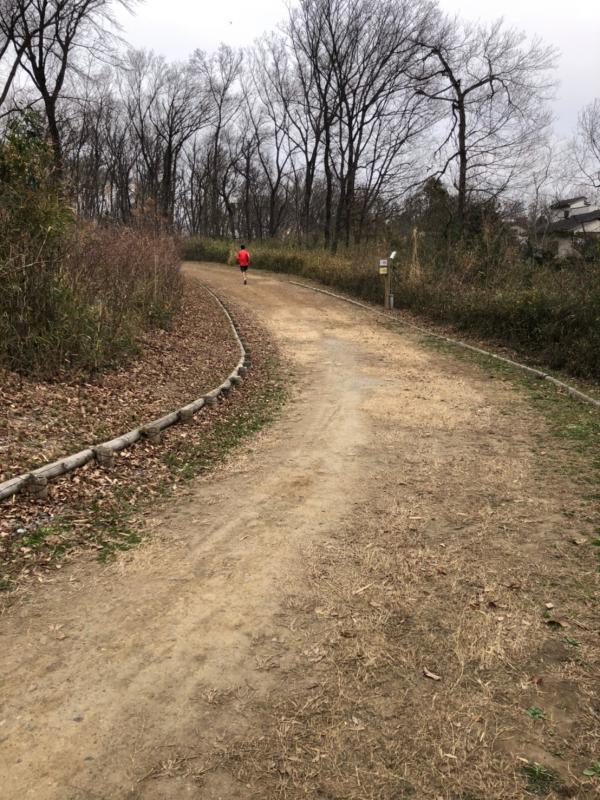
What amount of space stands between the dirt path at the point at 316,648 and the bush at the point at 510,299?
6.36 metres

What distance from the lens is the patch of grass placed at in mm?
2240

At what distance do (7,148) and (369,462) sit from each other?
7444 mm

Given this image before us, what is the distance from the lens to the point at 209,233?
51.6m

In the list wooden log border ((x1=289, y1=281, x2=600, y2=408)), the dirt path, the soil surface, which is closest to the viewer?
the dirt path

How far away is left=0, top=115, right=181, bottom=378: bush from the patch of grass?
6.78m

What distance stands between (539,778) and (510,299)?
12461 millimetres

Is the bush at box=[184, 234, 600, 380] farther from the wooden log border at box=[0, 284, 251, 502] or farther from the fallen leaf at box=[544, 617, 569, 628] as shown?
the fallen leaf at box=[544, 617, 569, 628]

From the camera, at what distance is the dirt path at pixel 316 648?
235 centimetres

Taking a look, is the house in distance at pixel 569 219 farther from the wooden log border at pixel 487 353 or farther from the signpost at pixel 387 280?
the wooden log border at pixel 487 353

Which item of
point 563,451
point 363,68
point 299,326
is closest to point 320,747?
point 563,451

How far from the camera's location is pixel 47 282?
7762 mm

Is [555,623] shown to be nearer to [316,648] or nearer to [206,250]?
[316,648]

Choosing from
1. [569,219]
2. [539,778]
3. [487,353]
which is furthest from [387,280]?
[569,219]

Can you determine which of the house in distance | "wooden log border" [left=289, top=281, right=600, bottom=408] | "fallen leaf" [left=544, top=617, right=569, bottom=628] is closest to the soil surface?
"fallen leaf" [left=544, top=617, right=569, bottom=628]
